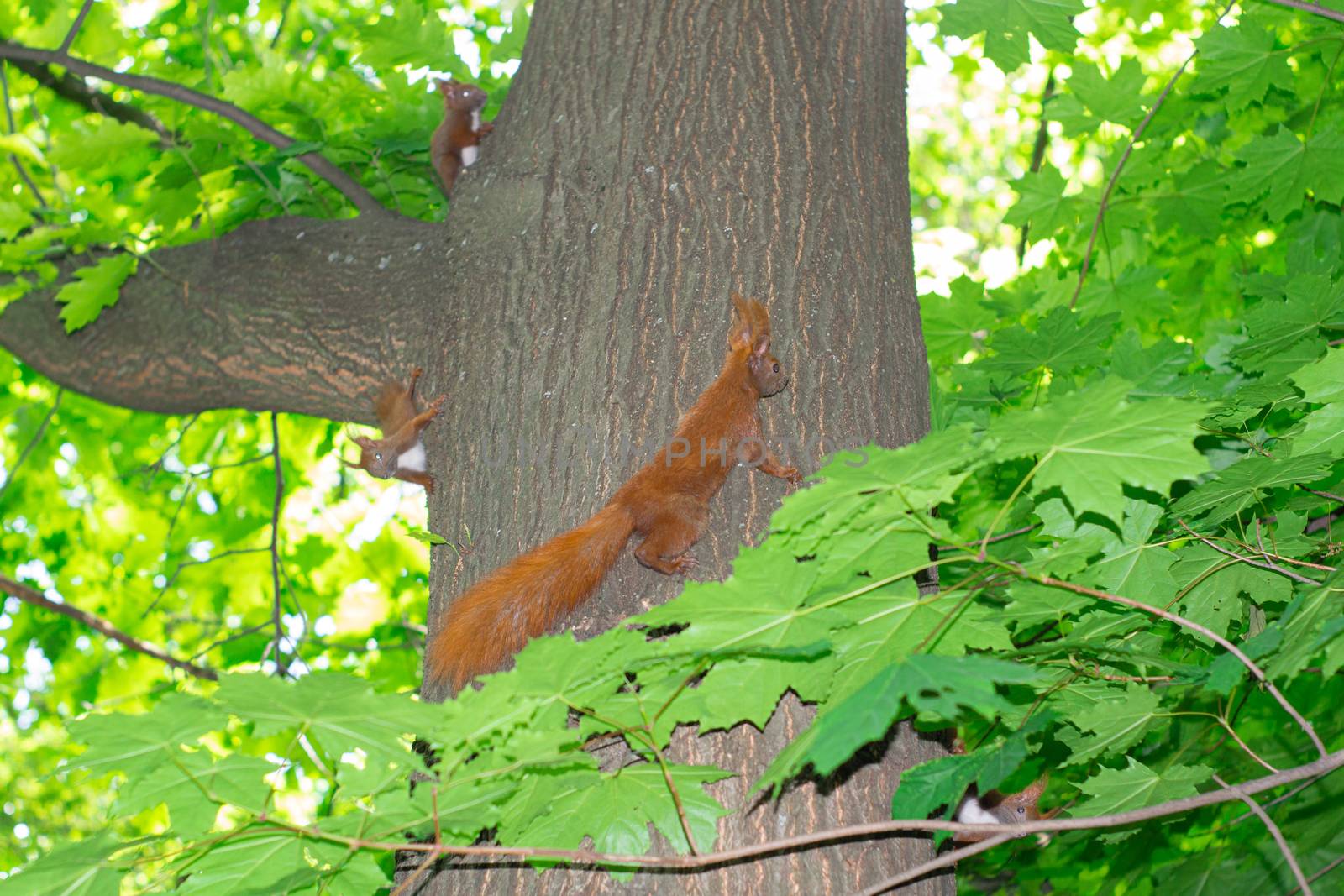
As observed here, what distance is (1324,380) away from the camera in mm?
2045

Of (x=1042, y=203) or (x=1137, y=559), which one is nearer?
(x=1137, y=559)

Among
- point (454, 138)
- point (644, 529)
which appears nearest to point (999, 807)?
point (644, 529)

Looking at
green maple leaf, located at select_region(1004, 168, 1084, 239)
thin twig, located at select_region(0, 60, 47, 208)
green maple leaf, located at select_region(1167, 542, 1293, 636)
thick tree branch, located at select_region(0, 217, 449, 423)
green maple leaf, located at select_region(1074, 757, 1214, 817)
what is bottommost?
green maple leaf, located at select_region(1074, 757, 1214, 817)

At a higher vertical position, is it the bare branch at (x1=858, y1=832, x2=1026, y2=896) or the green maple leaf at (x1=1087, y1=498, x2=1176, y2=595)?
the green maple leaf at (x1=1087, y1=498, x2=1176, y2=595)

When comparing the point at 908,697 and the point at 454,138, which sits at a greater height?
the point at 454,138

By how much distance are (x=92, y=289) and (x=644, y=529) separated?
2301mm

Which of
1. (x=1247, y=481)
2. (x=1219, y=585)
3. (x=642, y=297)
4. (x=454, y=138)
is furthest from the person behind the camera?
(x=454, y=138)

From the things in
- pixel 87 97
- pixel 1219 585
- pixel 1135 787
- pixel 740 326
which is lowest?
pixel 1135 787

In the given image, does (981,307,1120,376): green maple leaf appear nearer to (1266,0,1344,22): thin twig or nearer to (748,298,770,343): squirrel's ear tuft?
(1266,0,1344,22): thin twig

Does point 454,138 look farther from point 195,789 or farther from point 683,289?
point 195,789

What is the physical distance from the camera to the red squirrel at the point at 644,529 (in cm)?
216

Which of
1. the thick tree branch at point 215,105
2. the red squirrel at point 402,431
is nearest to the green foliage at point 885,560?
the thick tree branch at point 215,105

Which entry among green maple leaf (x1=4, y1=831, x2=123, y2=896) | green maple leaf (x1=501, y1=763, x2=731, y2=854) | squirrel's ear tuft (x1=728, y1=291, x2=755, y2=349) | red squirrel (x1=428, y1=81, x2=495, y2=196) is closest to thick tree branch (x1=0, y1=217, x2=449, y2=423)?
red squirrel (x1=428, y1=81, x2=495, y2=196)

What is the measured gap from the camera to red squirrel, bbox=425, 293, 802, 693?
2156 millimetres
